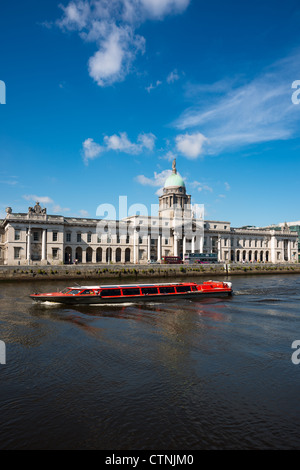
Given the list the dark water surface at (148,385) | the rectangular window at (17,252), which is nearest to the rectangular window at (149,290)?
the dark water surface at (148,385)

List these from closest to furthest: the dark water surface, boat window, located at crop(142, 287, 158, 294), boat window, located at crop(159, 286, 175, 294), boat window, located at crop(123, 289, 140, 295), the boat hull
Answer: the dark water surface → the boat hull → boat window, located at crop(123, 289, 140, 295) → boat window, located at crop(142, 287, 158, 294) → boat window, located at crop(159, 286, 175, 294)

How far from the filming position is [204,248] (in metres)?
109

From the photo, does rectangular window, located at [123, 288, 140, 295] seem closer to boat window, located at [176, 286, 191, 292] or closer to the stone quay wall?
boat window, located at [176, 286, 191, 292]

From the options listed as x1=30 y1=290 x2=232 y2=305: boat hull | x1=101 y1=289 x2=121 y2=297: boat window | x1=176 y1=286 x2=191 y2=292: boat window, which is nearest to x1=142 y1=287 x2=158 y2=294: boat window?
x1=30 y1=290 x2=232 y2=305: boat hull

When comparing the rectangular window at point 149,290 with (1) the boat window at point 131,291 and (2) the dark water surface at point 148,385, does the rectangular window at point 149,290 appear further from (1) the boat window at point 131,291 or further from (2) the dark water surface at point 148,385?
(2) the dark water surface at point 148,385

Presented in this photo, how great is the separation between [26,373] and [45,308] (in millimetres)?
17246

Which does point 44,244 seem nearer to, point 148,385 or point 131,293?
point 131,293

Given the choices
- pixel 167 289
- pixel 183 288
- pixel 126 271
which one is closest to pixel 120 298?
pixel 167 289

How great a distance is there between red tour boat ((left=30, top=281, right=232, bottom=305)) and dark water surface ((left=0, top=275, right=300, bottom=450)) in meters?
7.48

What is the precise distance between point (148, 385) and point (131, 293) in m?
22.9

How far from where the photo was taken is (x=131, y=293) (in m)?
37.4

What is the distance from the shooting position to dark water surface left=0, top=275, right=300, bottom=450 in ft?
36.5

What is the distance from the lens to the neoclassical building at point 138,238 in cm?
7962
